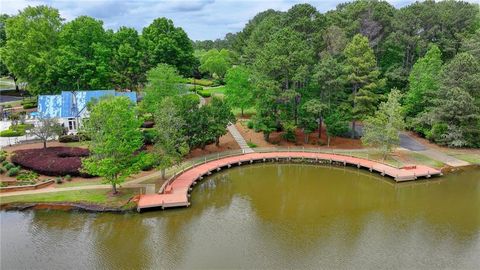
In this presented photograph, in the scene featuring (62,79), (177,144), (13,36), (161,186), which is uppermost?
(13,36)

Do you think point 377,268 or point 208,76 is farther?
point 208,76

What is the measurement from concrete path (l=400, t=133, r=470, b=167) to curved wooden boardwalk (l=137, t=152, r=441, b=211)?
4.10m

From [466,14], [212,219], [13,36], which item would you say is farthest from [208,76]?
[212,219]

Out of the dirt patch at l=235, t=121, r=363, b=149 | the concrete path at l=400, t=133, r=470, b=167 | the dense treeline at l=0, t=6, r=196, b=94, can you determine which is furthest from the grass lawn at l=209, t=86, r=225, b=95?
the concrete path at l=400, t=133, r=470, b=167

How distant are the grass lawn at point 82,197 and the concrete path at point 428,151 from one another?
33772 mm

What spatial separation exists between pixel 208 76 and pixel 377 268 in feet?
290

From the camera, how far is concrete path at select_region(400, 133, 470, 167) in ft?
144

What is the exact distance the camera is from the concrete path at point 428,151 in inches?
1726

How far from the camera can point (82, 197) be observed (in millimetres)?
33031

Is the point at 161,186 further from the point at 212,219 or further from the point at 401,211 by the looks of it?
the point at 401,211

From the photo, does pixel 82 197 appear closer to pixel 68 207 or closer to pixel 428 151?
pixel 68 207

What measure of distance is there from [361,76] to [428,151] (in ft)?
40.2

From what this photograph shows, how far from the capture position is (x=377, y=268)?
24344mm

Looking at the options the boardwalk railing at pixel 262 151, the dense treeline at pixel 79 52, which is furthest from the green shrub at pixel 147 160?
the dense treeline at pixel 79 52
